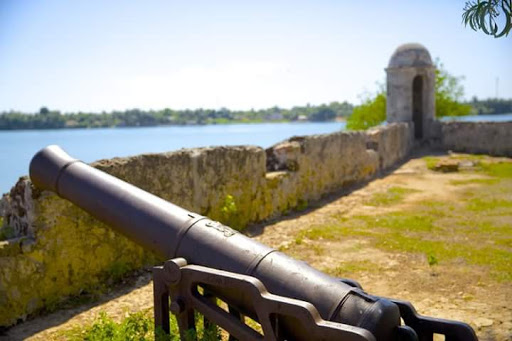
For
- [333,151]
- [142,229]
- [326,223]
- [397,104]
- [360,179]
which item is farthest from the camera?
[397,104]

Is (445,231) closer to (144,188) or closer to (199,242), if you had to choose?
(144,188)

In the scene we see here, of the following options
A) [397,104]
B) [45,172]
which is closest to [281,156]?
[45,172]

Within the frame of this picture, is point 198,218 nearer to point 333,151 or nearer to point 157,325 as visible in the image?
point 157,325

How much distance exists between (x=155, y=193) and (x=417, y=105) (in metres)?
15.9

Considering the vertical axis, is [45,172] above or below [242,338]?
above

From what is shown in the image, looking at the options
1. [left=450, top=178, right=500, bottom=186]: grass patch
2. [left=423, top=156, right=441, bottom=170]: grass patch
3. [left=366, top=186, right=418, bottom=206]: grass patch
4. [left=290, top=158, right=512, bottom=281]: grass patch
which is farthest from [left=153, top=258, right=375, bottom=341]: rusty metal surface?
[left=423, top=156, right=441, bottom=170]: grass patch

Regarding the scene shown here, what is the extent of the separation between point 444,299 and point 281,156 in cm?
442

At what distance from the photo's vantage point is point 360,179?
1106cm

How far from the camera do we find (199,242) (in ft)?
10.1

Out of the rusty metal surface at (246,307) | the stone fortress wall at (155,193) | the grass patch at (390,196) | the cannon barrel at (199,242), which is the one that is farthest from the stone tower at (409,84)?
the rusty metal surface at (246,307)

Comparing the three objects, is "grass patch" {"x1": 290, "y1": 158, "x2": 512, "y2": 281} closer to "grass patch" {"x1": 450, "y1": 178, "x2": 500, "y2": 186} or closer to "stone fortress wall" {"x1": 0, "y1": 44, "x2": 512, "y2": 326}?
"stone fortress wall" {"x1": 0, "y1": 44, "x2": 512, "y2": 326}

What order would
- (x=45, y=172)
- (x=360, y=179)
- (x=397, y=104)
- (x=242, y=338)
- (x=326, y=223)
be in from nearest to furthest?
(x=242, y=338) < (x=45, y=172) < (x=326, y=223) < (x=360, y=179) < (x=397, y=104)

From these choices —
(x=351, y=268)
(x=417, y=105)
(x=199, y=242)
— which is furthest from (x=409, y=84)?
(x=199, y=242)

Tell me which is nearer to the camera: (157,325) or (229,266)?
(229,266)
